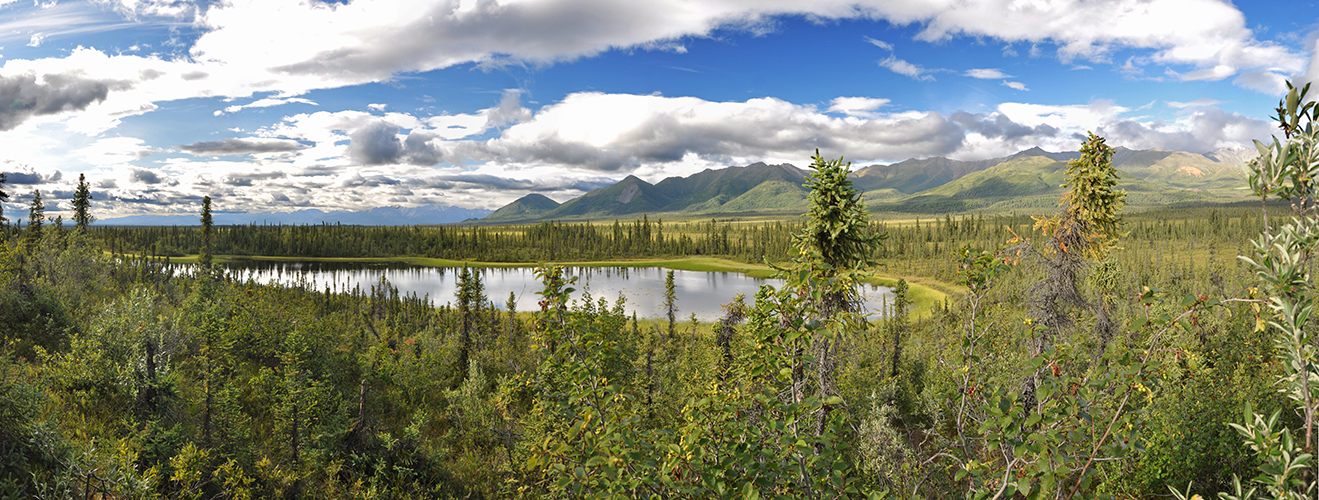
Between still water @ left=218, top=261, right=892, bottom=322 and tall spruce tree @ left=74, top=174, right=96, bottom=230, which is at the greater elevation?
tall spruce tree @ left=74, top=174, right=96, bottom=230

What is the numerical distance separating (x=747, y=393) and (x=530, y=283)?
132 meters

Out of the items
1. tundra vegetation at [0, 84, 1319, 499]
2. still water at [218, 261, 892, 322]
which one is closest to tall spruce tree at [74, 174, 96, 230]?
still water at [218, 261, 892, 322]

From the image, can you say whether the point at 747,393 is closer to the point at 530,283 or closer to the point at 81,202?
the point at 81,202

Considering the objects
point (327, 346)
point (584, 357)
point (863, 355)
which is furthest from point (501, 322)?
point (584, 357)

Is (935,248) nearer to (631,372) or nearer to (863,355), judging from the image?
(863,355)

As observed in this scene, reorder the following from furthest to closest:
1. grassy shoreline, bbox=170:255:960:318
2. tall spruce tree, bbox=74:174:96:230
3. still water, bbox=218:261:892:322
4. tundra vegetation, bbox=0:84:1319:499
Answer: grassy shoreline, bbox=170:255:960:318, still water, bbox=218:261:892:322, tall spruce tree, bbox=74:174:96:230, tundra vegetation, bbox=0:84:1319:499

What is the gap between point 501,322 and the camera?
74375 mm

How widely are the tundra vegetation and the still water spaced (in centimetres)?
6607

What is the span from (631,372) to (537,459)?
29.0m

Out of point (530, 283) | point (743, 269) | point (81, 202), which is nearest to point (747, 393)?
point (81, 202)

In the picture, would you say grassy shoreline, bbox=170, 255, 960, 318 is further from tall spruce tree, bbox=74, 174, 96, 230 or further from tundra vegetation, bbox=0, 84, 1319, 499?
tundra vegetation, bbox=0, 84, 1319, 499

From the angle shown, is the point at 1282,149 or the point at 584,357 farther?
the point at 584,357

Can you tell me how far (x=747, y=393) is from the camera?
207 inches

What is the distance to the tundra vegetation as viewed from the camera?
4.28m
